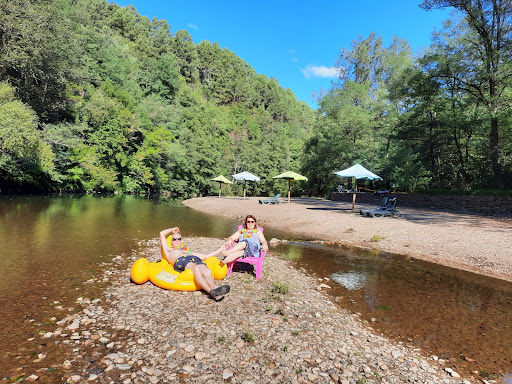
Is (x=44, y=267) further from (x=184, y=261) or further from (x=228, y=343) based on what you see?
(x=228, y=343)

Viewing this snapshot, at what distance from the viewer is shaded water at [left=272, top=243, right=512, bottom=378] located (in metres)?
3.98

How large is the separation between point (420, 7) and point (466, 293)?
22.3 metres

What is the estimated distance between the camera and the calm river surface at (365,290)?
3941mm

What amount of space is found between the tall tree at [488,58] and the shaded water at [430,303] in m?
15.4

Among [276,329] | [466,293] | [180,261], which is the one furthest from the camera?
[466,293]

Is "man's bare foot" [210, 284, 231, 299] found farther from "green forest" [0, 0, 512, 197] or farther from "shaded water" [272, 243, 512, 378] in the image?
"green forest" [0, 0, 512, 197]

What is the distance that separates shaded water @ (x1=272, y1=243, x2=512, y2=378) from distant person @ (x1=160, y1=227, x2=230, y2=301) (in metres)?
2.52

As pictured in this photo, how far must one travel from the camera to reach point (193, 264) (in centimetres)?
514

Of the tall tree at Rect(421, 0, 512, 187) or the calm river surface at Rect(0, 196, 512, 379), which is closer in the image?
the calm river surface at Rect(0, 196, 512, 379)

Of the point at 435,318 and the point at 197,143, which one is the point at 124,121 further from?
the point at 435,318

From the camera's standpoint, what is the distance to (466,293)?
6.20 m

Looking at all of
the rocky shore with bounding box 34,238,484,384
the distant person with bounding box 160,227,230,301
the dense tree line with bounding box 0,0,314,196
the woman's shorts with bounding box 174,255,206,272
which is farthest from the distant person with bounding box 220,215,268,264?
the dense tree line with bounding box 0,0,314,196

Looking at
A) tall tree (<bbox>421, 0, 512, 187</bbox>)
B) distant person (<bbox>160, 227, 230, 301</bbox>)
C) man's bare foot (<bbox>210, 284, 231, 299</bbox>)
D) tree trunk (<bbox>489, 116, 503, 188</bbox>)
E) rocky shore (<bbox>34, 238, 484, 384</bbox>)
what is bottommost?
rocky shore (<bbox>34, 238, 484, 384</bbox>)

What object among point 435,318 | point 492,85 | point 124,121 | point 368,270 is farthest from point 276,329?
point 124,121
